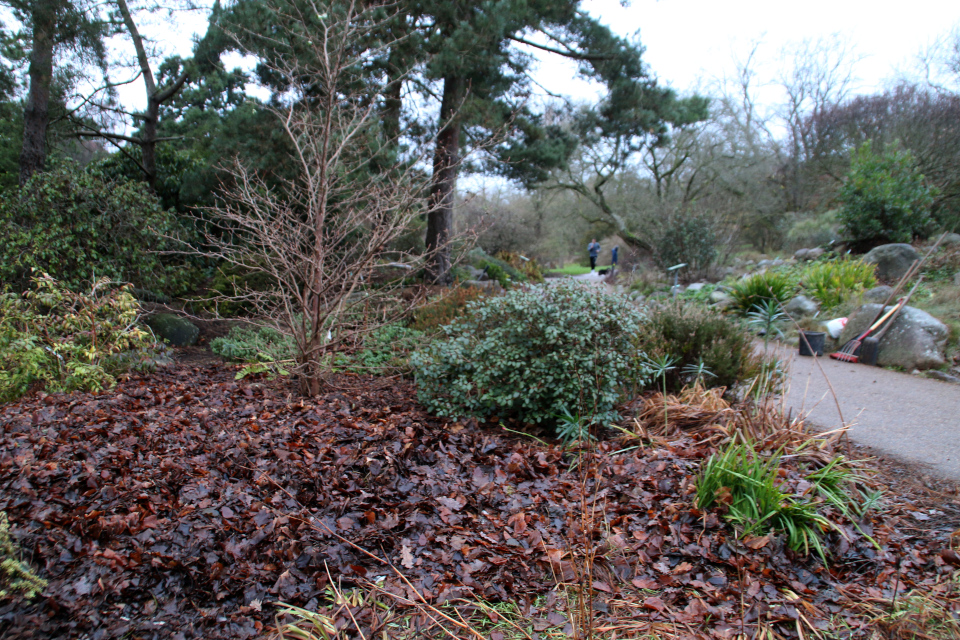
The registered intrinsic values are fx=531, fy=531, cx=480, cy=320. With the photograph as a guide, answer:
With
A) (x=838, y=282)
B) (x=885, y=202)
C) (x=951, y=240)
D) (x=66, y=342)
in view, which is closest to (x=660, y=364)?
(x=66, y=342)

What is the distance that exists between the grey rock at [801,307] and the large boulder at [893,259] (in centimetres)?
217

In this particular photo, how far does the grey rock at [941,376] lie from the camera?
558cm

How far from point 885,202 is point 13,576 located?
13.1 meters

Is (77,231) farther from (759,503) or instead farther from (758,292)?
(758,292)

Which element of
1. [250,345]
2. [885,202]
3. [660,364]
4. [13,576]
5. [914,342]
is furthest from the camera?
[885,202]

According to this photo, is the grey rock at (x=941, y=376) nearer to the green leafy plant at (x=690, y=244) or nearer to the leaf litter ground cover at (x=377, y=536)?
the leaf litter ground cover at (x=377, y=536)

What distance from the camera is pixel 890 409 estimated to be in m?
4.62

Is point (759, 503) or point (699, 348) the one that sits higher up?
point (699, 348)

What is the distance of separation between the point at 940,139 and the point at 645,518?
14415 mm

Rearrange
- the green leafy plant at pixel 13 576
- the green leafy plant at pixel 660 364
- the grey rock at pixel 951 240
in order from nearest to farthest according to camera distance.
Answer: the green leafy plant at pixel 13 576, the green leafy plant at pixel 660 364, the grey rock at pixel 951 240

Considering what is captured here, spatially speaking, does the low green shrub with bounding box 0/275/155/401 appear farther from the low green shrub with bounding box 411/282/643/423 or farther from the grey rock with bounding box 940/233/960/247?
the grey rock with bounding box 940/233/960/247

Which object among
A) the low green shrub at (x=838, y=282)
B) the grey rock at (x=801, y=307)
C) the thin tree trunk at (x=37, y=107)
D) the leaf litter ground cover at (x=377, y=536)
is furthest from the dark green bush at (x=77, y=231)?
the low green shrub at (x=838, y=282)

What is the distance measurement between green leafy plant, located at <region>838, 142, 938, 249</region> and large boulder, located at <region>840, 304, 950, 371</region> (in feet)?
17.4

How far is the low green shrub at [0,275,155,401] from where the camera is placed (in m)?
4.38
